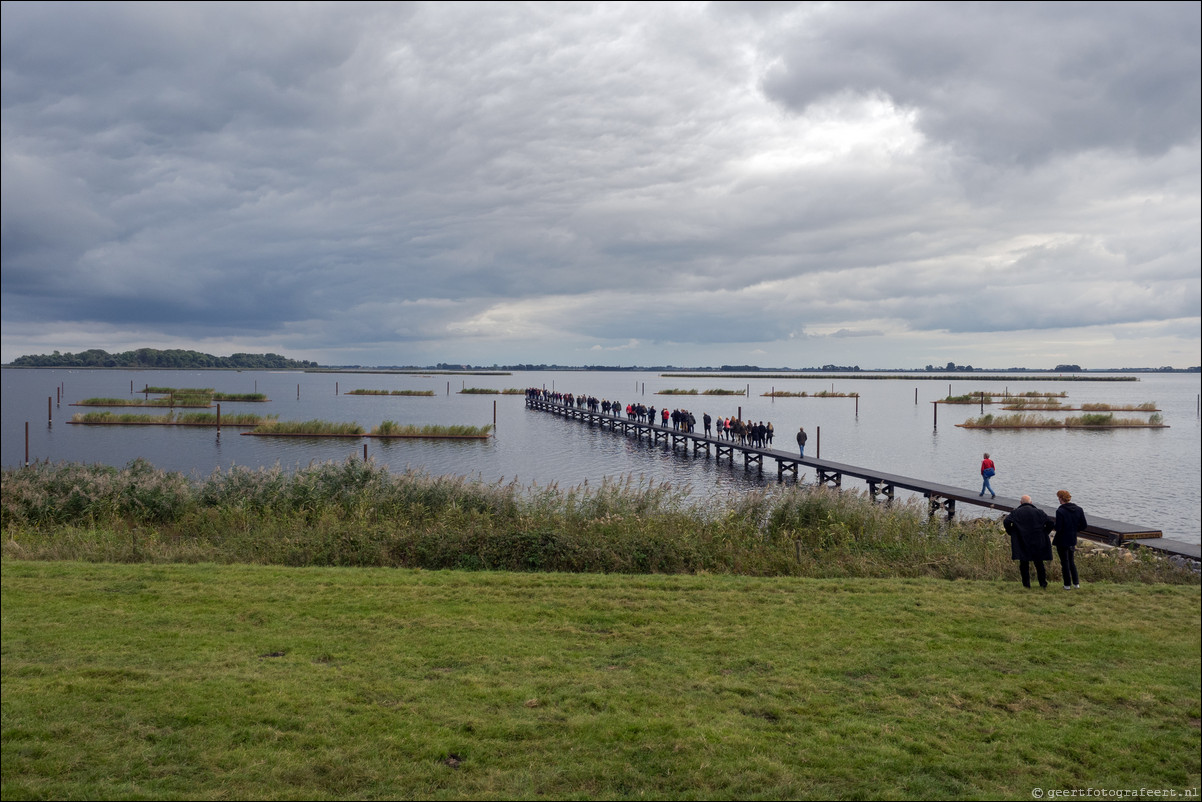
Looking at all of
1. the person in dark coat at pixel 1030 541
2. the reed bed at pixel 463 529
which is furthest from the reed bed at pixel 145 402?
the person in dark coat at pixel 1030 541

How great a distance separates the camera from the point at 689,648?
7.28 m

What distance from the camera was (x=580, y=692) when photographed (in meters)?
6.04

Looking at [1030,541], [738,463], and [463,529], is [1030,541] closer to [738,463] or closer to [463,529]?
[463,529]

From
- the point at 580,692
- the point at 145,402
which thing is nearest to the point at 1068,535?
the point at 580,692

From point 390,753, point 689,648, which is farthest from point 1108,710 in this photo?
point 390,753

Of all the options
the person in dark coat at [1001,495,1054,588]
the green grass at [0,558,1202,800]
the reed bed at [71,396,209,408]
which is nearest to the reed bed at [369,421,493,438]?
the reed bed at [71,396,209,408]

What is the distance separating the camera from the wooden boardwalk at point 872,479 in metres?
14.9

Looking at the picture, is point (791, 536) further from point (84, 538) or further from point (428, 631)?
point (84, 538)

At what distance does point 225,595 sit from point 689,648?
223 inches

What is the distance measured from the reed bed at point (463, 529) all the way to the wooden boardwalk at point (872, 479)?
2309 millimetres

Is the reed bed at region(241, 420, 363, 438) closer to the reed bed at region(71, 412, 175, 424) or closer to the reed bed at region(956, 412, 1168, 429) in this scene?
the reed bed at region(71, 412, 175, 424)

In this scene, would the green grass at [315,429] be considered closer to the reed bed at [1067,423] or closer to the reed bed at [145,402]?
the reed bed at [145,402]

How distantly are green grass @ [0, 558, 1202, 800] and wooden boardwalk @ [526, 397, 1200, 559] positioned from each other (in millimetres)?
6787

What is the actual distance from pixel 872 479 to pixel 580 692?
24193 mm
